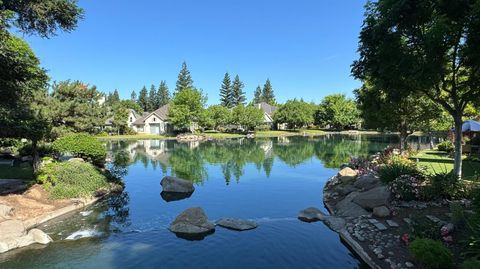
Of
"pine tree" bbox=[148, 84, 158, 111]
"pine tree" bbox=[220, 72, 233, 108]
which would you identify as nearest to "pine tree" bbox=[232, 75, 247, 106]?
"pine tree" bbox=[220, 72, 233, 108]

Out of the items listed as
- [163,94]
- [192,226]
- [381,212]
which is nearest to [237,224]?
[192,226]

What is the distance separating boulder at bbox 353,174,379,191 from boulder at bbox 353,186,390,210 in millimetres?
1408

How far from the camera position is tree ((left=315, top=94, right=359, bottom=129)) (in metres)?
88.9

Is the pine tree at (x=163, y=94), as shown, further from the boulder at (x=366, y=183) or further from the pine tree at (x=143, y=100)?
the boulder at (x=366, y=183)

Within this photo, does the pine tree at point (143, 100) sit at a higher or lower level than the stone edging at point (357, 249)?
higher

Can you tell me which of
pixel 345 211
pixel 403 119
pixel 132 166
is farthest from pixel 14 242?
pixel 403 119

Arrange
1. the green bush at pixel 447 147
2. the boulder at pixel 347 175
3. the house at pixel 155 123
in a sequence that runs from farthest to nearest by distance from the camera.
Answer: the house at pixel 155 123
the green bush at pixel 447 147
the boulder at pixel 347 175

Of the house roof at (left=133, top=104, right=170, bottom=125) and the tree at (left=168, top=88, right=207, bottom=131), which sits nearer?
the tree at (left=168, top=88, right=207, bottom=131)

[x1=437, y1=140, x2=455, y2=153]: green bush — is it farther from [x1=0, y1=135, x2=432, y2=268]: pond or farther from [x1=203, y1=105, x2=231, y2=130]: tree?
[x1=203, y1=105, x2=231, y2=130]: tree

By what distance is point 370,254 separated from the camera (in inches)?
371

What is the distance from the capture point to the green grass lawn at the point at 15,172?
17.5 meters

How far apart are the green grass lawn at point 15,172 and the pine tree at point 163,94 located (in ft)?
304

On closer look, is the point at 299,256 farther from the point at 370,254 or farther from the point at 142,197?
the point at 142,197

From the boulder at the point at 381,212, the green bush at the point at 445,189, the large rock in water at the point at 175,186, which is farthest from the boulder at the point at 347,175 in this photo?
the large rock in water at the point at 175,186
